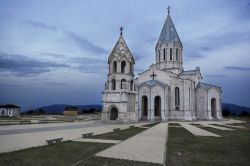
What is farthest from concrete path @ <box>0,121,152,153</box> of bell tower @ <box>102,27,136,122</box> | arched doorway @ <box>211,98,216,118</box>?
arched doorway @ <box>211,98,216,118</box>

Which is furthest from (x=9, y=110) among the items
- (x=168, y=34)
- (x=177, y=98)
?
(x=168, y=34)

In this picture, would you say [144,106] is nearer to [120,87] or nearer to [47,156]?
[120,87]

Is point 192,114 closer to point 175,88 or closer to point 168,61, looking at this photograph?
point 175,88

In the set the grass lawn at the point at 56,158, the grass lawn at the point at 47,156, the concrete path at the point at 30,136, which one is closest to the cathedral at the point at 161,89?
the concrete path at the point at 30,136

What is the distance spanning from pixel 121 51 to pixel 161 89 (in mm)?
11041

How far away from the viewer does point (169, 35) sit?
49.9m

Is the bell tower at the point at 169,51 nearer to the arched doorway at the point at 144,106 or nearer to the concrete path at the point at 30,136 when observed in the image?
the arched doorway at the point at 144,106

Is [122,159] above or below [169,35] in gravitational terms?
below

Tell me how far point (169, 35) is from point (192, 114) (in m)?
16.7

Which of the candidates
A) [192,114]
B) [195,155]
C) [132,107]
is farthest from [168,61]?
[195,155]

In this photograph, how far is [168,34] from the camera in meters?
50.2

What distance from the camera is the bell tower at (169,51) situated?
4884cm

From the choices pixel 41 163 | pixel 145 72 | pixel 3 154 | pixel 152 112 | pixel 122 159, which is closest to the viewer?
pixel 41 163

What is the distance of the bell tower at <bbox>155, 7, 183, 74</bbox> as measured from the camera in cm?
4884
